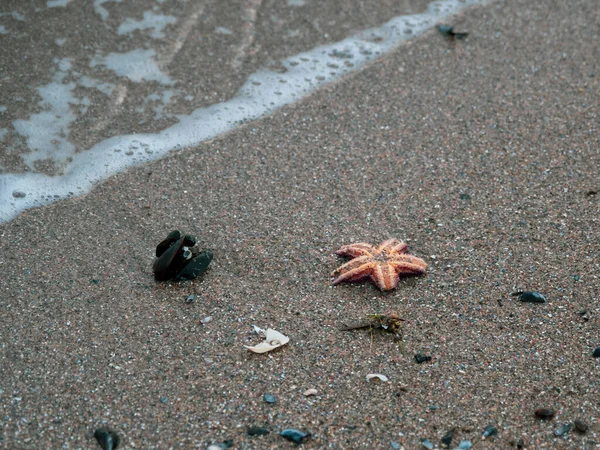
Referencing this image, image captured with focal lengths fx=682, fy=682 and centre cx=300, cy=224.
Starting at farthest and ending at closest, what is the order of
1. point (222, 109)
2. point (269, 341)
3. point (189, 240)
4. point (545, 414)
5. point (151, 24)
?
point (151, 24), point (222, 109), point (189, 240), point (269, 341), point (545, 414)

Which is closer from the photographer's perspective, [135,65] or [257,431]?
[257,431]

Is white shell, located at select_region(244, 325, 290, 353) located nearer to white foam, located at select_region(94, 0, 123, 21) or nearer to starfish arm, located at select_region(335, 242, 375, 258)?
starfish arm, located at select_region(335, 242, 375, 258)

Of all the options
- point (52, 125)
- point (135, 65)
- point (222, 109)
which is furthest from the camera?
point (135, 65)

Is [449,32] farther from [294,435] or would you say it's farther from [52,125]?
[294,435]

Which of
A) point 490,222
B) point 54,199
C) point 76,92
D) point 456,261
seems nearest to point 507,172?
point 490,222

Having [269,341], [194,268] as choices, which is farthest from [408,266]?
[194,268]

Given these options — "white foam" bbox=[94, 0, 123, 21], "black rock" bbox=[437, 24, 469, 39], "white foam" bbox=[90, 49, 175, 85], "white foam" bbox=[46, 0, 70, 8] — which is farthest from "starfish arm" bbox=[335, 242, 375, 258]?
"white foam" bbox=[46, 0, 70, 8]
